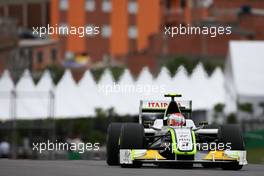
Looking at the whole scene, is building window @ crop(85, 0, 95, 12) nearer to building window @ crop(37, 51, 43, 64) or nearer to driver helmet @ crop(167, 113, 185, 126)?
building window @ crop(37, 51, 43, 64)

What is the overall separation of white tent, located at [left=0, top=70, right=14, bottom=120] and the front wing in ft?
70.7

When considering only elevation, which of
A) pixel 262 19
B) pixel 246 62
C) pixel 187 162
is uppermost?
pixel 262 19

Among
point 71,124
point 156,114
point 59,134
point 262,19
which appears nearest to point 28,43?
point 262,19

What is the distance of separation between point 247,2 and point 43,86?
6456 cm

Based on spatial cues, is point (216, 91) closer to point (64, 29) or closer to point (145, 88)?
point (64, 29)

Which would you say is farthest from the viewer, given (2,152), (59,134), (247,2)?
(247,2)

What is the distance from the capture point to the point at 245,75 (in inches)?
1841

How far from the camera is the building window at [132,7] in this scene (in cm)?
10931

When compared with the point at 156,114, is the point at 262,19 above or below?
above

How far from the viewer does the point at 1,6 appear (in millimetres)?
130250

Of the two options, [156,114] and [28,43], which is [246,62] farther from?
[28,43]

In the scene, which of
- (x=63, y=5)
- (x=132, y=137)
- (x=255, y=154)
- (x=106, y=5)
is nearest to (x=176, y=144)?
(x=132, y=137)

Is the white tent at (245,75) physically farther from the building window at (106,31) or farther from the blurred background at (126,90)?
the building window at (106,31)

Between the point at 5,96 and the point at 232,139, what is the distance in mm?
22674
